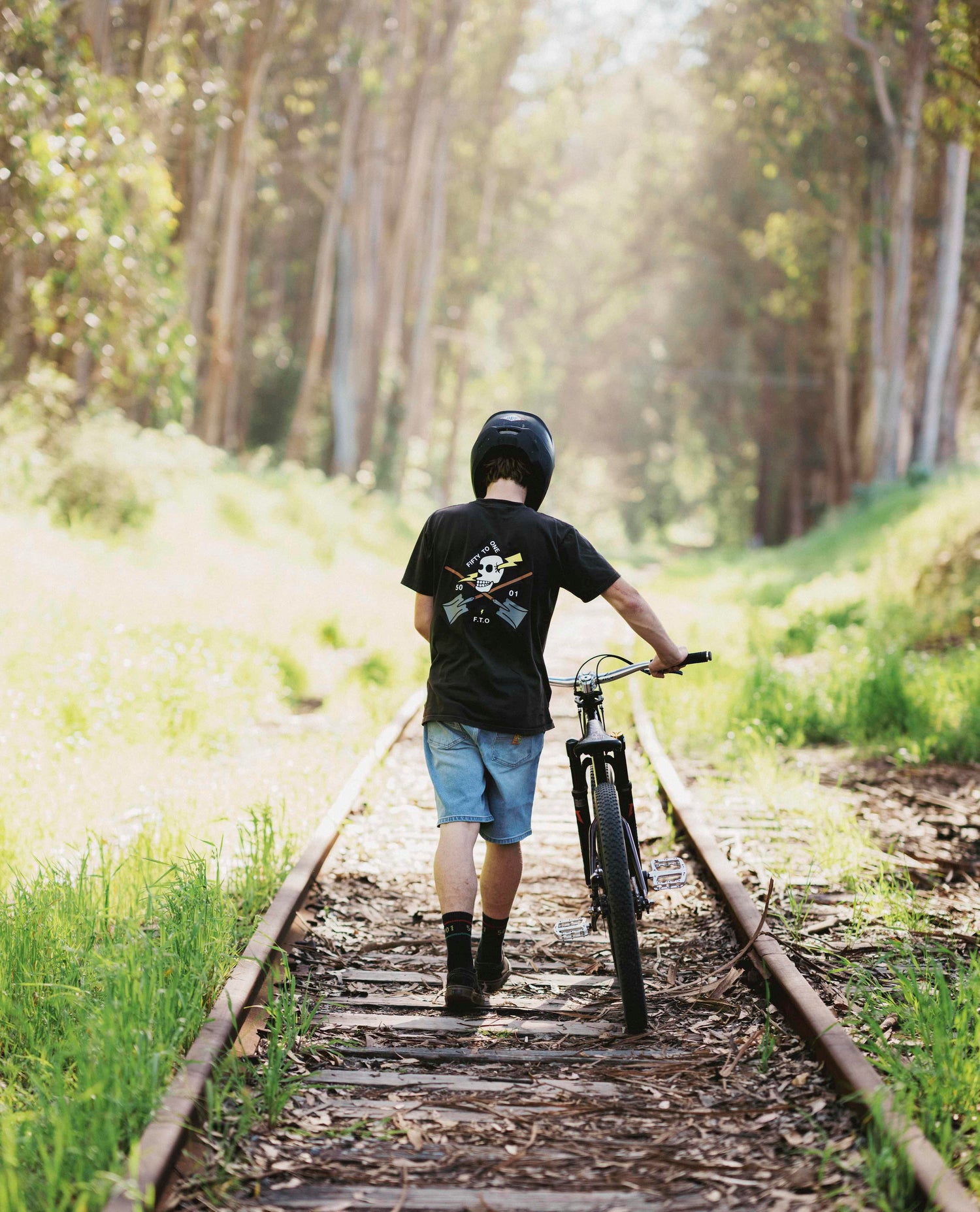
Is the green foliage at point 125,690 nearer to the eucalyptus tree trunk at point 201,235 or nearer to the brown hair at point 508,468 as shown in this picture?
the brown hair at point 508,468

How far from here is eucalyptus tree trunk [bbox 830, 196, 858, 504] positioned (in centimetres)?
3002

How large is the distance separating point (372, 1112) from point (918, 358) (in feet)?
92.2

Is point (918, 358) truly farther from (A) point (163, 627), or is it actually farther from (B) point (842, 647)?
(A) point (163, 627)

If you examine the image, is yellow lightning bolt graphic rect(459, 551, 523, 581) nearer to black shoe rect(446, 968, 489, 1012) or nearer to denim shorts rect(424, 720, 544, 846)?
denim shorts rect(424, 720, 544, 846)

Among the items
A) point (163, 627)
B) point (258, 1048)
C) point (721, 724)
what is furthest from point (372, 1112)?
point (163, 627)

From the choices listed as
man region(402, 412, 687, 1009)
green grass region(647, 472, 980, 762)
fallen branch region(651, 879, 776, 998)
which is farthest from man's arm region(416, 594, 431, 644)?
green grass region(647, 472, 980, 762)

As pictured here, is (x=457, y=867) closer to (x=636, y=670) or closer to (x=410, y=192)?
(x=636, y=670)

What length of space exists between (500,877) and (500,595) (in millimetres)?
Result: 1083

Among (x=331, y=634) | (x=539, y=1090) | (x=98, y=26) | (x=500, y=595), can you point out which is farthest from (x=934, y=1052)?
(x=98, y=26)

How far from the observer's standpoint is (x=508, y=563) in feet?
14.1

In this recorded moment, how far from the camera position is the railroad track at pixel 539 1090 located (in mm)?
3145

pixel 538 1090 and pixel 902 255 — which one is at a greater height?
pixel 902 255

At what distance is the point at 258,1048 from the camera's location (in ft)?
13.0

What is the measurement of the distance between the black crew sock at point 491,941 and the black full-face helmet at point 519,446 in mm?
→ 1579
